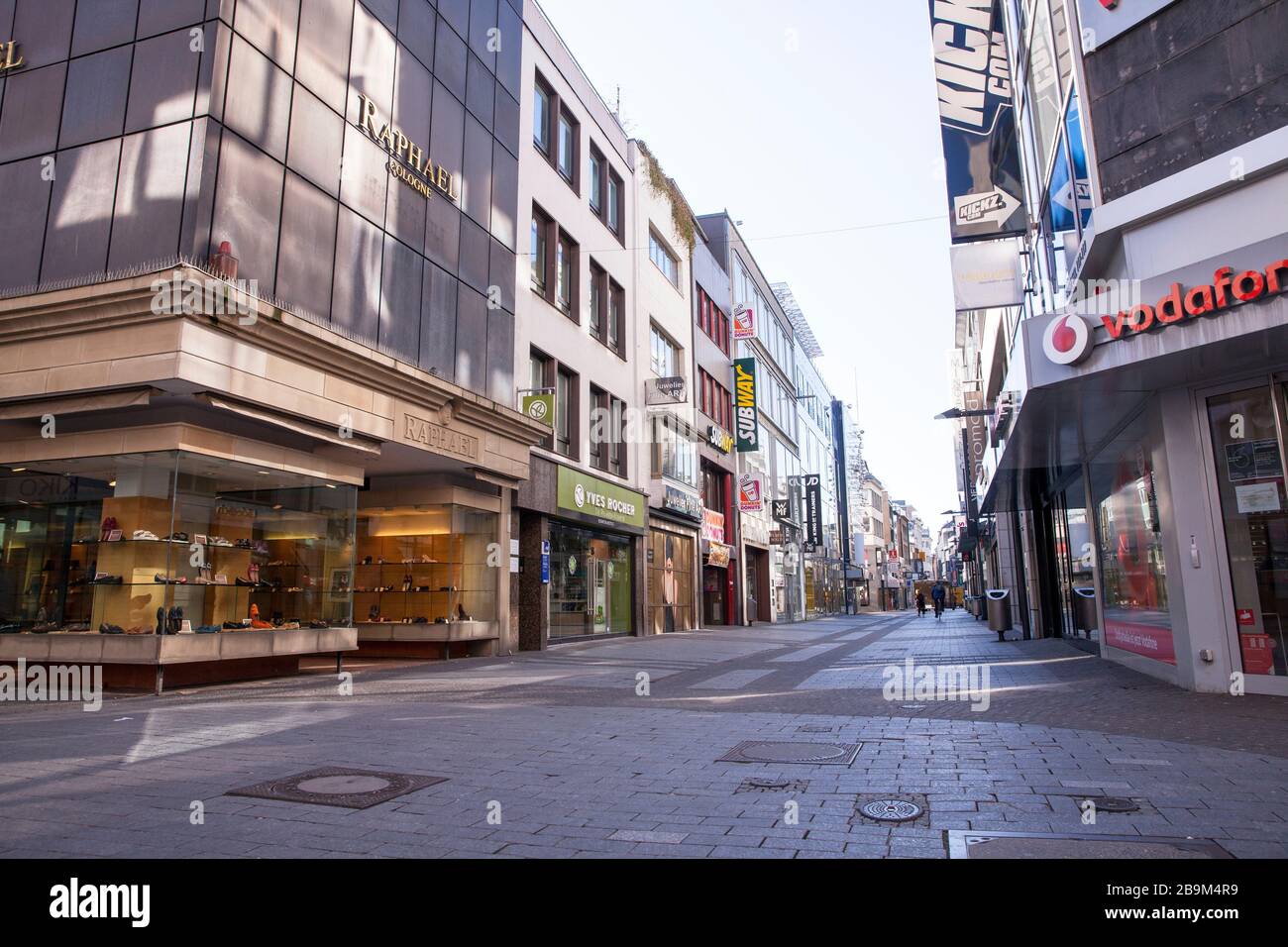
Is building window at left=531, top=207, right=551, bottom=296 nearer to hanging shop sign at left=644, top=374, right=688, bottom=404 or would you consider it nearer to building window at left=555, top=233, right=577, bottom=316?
building window at left=555, top=233, right=577, bottom=316

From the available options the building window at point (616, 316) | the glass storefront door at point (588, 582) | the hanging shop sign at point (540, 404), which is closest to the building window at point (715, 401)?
the building window at point (616, 316)

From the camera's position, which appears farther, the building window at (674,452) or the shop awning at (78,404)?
the building window at (674,452)

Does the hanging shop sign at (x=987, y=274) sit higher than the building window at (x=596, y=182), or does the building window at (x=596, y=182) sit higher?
the building window at (x=596, y=182)

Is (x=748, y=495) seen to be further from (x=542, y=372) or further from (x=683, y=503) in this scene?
(x=542, y=372)

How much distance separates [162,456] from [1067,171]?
12874mm

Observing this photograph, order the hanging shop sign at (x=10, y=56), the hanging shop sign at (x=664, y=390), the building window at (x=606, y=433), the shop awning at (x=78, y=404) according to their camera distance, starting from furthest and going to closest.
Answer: the hanging shop sign at (x=664, y=390) → the building window at (x=606, y=433) → the hanging shop sign at (x=10, y=56) → the shop awning at (x=78, y=404)

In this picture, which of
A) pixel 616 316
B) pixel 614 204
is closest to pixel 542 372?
pixel 616 316

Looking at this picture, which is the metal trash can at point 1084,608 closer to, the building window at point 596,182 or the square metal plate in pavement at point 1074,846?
the square metal plate in pavement at point 1074,846

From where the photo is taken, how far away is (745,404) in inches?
1551

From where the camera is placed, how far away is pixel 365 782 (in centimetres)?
553

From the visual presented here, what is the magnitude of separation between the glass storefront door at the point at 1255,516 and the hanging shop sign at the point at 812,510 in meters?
42.2

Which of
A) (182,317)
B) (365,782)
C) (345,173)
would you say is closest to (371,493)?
(345,173)

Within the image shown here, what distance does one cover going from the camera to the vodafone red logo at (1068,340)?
969 centimetres
